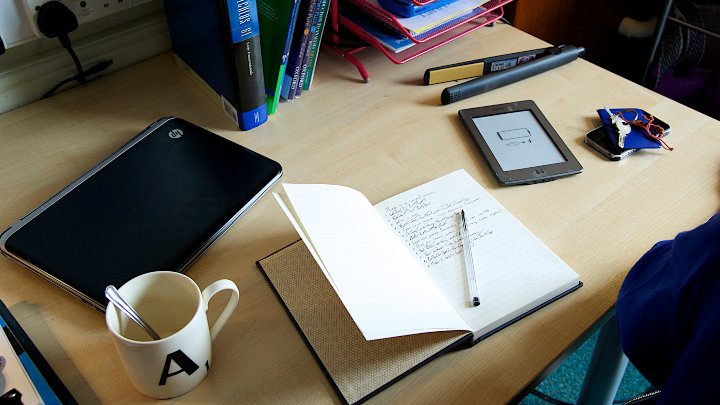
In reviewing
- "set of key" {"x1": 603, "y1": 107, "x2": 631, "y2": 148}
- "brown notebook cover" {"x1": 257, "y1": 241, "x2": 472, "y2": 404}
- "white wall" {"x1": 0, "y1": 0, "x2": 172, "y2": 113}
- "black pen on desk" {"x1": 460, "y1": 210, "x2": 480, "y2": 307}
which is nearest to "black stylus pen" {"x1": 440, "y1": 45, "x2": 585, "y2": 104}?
"set of key" {"x1": 603, "y1": 107, "x2": 631, "y2": 148}

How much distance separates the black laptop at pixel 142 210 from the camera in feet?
2.18

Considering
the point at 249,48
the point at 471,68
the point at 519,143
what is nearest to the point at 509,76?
the point at 471,68

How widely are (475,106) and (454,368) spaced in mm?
467

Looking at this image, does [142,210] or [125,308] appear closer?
[125,308]

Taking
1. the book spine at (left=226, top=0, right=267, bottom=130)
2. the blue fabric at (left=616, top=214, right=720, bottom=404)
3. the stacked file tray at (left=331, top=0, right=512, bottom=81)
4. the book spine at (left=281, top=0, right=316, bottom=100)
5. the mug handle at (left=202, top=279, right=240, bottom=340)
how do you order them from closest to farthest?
the blue fabric at (left=616, top=214, right=720, bottom=404) < the mug handle at (left=202, top=279, right=240, bottom=340) < the book spine at (left=226, top=0, right=267, bottom=130) < the book spine at (left=281, top=0, right=316, bottom=100) < the stacked file tray at (left=331, top=0, right=512, bottom=81)

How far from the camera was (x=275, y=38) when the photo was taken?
0.87 meters

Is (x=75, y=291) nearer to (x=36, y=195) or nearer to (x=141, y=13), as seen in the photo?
(x=36, y=195)

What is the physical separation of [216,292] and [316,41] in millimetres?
490

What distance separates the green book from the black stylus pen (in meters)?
0.25

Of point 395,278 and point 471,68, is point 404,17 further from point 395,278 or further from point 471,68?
point 395,278

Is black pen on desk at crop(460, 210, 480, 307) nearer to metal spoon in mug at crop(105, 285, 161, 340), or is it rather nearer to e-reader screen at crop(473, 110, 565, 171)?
e-reader screen at crop(473, 110, 565, 171)

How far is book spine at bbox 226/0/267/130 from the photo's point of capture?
2.54ft

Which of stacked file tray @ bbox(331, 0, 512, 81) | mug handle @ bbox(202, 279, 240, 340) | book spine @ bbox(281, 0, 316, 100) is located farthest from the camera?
stacked file tray @ bbox(331, 0, 512, 81)

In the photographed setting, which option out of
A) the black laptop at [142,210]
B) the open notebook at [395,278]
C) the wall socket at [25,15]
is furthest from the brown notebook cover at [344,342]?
the wall socket at [25,15]
